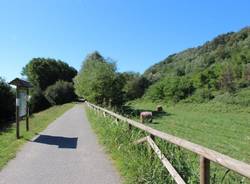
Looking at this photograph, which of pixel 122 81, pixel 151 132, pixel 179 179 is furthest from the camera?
pixel 122 81

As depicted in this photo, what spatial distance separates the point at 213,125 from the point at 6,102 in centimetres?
1698

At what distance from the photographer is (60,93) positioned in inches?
3046

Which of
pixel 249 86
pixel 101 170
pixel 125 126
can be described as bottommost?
pixel 101 170

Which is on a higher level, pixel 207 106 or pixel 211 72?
pixel 211 72

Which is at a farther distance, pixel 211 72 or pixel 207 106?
pixel 211 72

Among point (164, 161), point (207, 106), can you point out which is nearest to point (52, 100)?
point (207, 106)

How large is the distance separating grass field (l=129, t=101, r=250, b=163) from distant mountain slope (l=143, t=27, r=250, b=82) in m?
21.1

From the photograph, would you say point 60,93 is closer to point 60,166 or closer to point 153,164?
point 60,166

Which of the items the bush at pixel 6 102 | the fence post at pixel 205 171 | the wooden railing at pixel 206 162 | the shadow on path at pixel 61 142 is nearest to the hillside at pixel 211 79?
the bush at pixel 6 102

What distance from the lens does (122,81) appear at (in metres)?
49.7

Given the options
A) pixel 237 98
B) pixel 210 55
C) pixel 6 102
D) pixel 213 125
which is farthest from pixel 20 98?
pixel 210 55

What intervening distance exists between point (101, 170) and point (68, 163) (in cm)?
112

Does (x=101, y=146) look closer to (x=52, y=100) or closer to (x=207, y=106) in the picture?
(x=207, y=106)

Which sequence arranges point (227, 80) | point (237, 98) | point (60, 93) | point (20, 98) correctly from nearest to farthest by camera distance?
point (20, 98) → point (237, 98) → point (227, 80) → point (60, 93)
